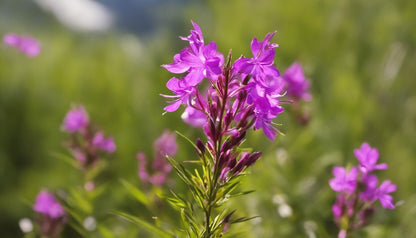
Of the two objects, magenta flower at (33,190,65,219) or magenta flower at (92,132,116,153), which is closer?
magenta flower at (33,190,65,219)

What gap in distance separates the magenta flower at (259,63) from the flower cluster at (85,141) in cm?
84

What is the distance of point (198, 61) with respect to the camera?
0.69 metres

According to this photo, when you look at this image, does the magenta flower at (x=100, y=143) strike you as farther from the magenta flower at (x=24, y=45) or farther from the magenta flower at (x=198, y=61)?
the magenta flower at (x=198, y=61)

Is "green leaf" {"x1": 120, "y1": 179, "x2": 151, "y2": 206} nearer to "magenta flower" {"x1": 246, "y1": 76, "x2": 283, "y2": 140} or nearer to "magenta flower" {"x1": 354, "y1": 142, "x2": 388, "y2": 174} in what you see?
"magenta flower" {"x1": 246, "y1": 76, "x2": 283, "y2": 140}

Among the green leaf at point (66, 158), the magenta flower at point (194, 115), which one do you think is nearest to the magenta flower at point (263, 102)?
the magenta flower at point (194, 115)

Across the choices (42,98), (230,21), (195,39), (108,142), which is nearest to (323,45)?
(230,21)

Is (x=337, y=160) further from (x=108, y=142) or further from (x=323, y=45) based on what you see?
(x=323, y=45)

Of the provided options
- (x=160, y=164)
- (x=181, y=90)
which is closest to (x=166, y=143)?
(x=160, y=164)

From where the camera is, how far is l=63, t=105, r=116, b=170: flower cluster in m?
1.41

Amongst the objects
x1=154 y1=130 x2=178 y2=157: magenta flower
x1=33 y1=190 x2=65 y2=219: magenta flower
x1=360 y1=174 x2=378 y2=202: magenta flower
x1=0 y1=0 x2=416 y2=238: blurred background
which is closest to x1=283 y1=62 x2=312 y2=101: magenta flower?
→ x1=0 y1=0 x2=416 y2=238: blurred background

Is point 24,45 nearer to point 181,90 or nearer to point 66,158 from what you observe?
point 66,158

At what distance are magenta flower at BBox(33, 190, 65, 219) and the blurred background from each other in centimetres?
37

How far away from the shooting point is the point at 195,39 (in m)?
0.71

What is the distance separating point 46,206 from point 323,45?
2395 millimetres
